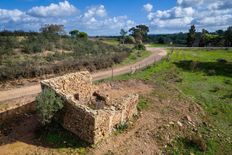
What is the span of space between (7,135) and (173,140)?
959 centimetres

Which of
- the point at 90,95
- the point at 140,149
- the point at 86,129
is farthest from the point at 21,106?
the point at 140,149

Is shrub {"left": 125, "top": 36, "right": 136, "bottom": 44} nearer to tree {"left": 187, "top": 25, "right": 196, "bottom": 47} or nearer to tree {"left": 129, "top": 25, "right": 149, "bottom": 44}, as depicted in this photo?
tree {"left": 129, "top": 25, "right": 149, "bottom": 44}

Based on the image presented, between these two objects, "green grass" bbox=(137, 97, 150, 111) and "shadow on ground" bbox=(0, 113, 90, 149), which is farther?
"green grass" bbox=(137, 97, 150, 111)

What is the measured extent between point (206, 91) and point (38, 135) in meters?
18.3

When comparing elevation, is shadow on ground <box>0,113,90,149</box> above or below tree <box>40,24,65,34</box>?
below

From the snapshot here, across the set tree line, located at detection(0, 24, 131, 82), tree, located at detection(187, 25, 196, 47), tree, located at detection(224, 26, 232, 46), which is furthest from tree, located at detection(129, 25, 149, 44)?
tree line, located at detection(0, 24, 131, 82)

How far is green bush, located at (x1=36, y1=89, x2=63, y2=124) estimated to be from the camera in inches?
613

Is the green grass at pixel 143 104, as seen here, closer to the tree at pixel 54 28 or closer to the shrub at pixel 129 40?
the tree at pixel 54 28

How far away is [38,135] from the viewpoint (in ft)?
53.0

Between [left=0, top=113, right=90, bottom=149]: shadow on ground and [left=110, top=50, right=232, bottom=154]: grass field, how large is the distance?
5544 millimetres

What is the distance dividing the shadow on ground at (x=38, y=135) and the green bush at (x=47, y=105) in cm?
81

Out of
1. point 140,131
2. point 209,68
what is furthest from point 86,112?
point 209,68

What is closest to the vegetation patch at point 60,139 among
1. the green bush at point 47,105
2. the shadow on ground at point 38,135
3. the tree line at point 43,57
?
the shadow on ground at point 38,135

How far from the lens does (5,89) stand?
2419 centimetres
